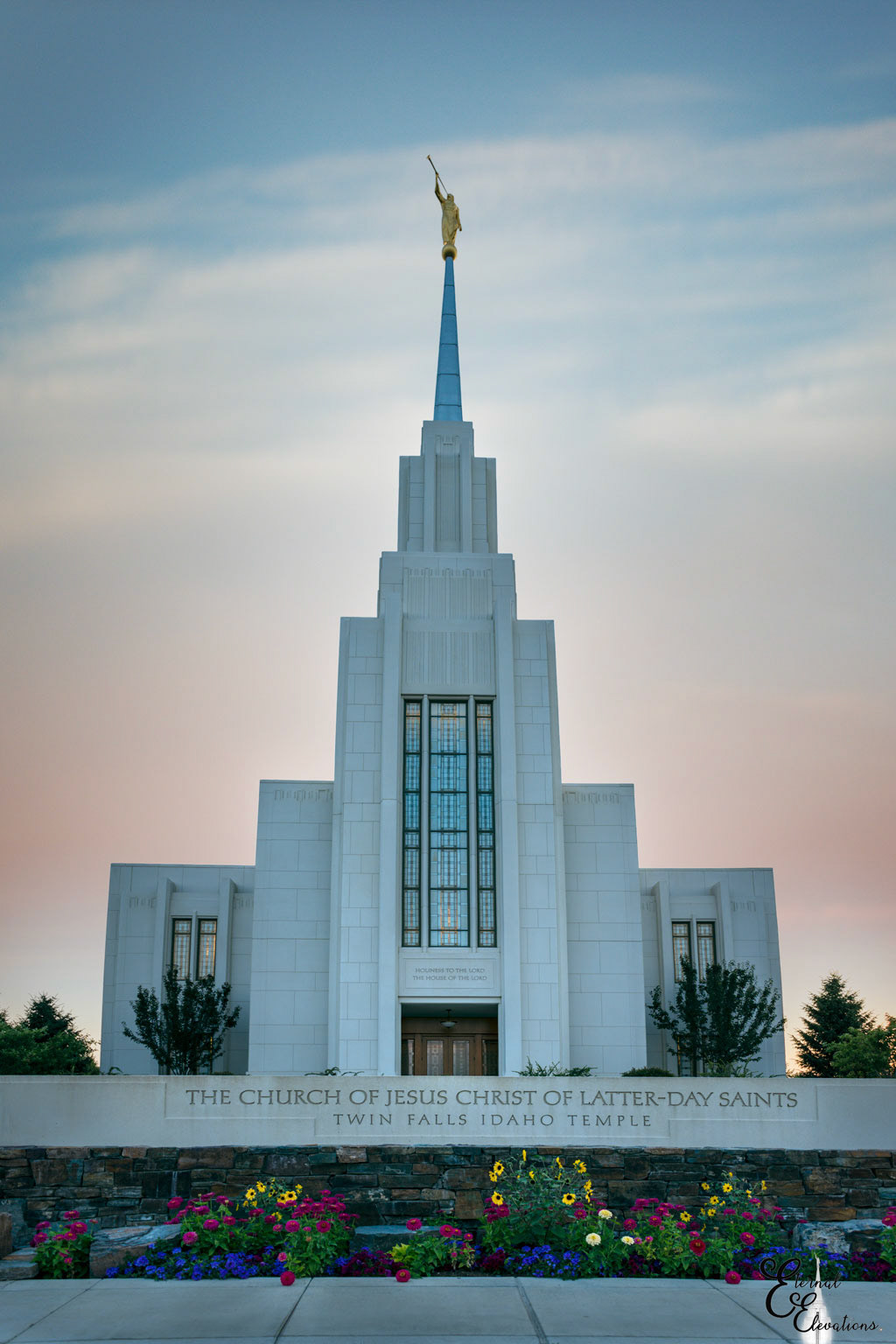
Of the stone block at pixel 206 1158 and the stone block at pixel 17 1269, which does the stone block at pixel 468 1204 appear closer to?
the stone block at pixel 206 1158

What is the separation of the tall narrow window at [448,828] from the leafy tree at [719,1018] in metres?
6.69

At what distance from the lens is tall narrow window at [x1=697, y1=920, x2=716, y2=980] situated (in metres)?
30.9

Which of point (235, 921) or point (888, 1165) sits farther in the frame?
point (235, 921)

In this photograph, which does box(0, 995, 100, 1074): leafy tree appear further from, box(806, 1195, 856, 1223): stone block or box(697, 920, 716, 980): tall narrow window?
box(806, 1195, 856, 1223): stone block

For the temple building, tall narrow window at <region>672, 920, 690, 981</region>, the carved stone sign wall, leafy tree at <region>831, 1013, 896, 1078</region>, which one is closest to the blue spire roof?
the temple building

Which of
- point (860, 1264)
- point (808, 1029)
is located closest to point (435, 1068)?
point (860, 1264)

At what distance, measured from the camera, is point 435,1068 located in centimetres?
2636

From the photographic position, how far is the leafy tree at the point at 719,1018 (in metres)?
27.9

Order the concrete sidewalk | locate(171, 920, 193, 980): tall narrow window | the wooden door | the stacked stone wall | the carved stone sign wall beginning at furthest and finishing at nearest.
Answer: locate(171, 920, 193, 980): tall narrow window < the wooden door < the carved stone sign wall < the stacked stone wall < the concrete sidewalk

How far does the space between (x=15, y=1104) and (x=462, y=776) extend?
14.8 metres

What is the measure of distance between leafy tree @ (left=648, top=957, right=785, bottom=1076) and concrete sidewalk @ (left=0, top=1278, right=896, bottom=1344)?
17280 mm

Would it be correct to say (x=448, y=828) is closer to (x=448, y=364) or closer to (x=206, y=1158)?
(x=206, y=1158)

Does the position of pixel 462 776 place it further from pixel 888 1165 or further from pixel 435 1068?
pixel 888 1165

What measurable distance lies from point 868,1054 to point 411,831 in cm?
2252
